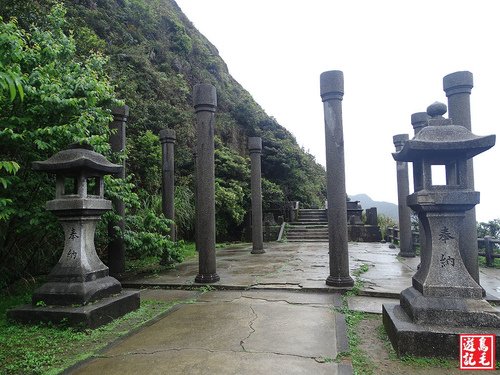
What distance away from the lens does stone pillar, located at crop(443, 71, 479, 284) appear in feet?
16.9

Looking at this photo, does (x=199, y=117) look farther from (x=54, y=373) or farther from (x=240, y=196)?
(x=240, y=196)

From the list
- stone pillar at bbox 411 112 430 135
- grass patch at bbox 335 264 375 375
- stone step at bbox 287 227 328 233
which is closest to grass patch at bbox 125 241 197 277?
grass patch at bbox 335 264 375 375

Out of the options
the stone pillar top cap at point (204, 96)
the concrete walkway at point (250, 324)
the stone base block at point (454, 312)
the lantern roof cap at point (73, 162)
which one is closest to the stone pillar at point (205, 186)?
the stone pillar top cap at point (204, 96)

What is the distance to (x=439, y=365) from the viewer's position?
3023mm

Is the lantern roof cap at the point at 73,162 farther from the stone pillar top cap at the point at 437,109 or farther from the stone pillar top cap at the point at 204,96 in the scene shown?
the stone pillar top cap at the point at 437,109

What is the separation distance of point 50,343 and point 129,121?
38.9 feet

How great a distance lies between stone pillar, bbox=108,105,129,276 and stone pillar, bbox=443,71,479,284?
616 cm

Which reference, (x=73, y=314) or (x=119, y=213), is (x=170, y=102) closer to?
(x=119, y=213)

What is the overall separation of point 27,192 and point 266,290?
4345 mm

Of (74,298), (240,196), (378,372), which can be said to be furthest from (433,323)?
(240,196)

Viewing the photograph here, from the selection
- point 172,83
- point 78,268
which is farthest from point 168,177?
point 172,83

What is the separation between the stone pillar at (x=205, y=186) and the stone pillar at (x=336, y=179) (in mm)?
2250

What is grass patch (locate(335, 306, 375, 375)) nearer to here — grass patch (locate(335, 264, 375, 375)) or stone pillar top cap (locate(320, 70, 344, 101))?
grass patch (locate(335, 264, 375, 375))

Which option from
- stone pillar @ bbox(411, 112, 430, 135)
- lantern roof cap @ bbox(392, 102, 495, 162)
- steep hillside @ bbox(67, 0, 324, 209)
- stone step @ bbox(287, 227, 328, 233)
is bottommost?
stone step @ bbox(287, 227, 328, 233)
